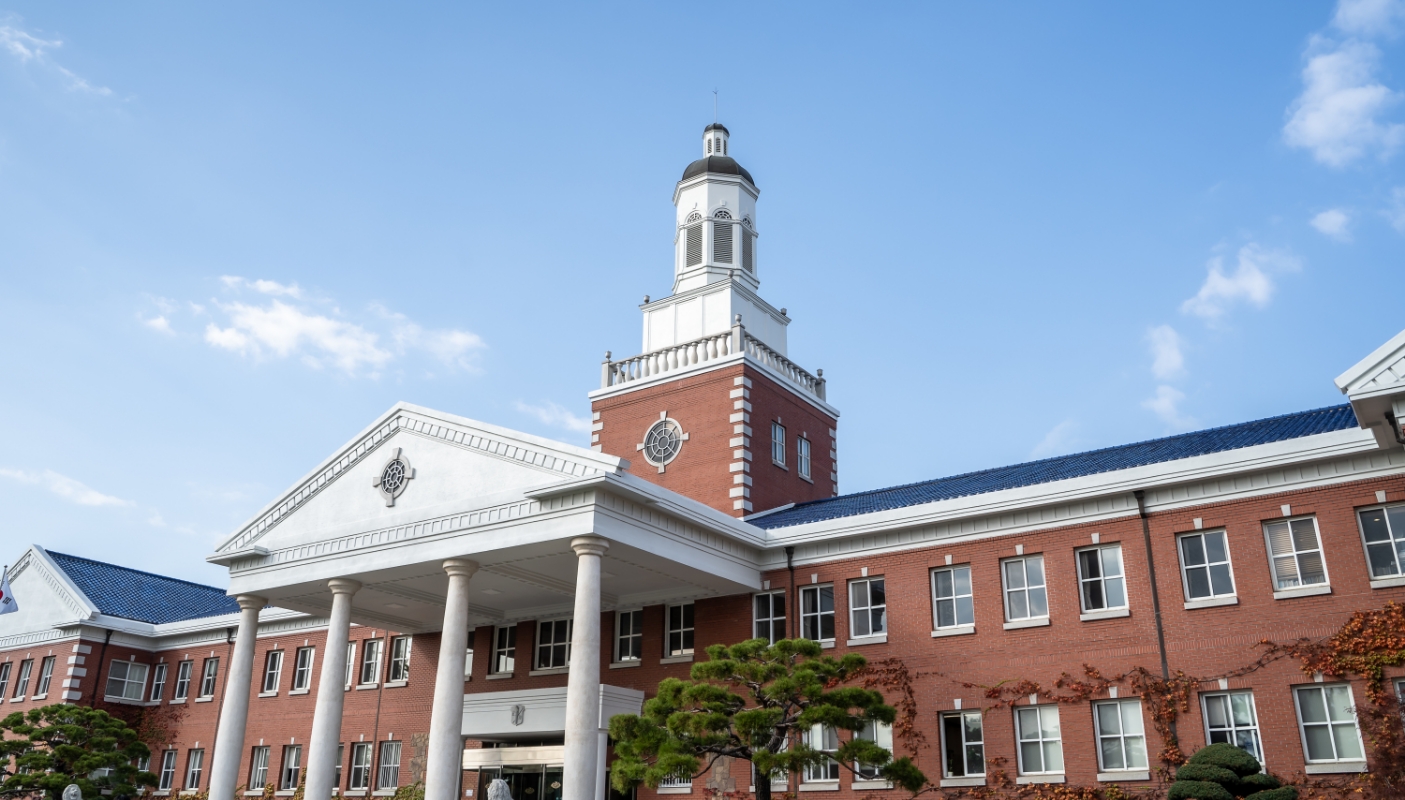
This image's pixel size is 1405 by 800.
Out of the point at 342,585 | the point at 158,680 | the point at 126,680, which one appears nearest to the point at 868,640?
the point at 342,585

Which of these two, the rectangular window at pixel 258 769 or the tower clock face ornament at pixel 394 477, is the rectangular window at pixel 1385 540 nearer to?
the tower clock face ornament at pixel 394 477

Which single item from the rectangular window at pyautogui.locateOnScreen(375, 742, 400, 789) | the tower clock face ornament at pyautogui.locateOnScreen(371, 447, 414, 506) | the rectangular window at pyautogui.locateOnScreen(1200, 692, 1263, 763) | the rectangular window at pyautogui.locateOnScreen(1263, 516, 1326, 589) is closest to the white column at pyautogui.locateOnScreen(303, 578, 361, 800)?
the tower clock face ornament at pyautogui.locateOnScreen(371, 447, 414, 506)

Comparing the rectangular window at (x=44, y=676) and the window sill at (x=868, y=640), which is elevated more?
the rectangular window at (x=44, y=676)

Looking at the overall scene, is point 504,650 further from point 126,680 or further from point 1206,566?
point 1206,566

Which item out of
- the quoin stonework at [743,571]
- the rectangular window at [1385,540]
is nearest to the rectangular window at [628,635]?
the quoin stonework at [743,571]

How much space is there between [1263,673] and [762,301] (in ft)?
64.4

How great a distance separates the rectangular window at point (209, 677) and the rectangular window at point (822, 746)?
80.8ft

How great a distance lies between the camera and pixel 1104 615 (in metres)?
24.2

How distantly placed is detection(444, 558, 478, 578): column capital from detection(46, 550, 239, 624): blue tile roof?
23.7m

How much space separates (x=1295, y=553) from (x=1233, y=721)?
137 inches

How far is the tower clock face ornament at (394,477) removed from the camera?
1121 inches

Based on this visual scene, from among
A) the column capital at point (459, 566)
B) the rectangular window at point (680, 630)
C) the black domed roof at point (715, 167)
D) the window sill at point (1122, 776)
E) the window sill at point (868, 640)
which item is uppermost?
the black domed roof at point (715, 167)

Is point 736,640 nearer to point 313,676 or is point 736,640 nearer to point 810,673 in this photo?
point 810,673

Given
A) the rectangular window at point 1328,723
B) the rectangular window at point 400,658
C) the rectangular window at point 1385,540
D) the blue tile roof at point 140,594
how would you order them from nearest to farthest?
1. the rectangular window at point 1328,723
2. the rectangular window at point 1385,540
3. the rectangular window at point 400,658
4. the blue tile roof at point 140,594
